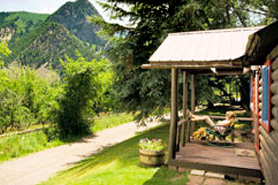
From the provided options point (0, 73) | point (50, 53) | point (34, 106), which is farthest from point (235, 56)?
point (50, 53)

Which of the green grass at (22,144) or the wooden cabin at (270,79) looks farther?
the green grass at (22,144)

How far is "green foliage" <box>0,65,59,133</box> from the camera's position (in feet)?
45.5

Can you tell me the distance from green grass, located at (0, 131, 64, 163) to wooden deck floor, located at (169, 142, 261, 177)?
26.3ft

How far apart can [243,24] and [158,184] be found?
1295 centimetres

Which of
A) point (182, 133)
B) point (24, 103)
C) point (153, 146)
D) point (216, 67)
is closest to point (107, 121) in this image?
point (24, 103)

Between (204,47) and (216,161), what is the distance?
2.72 metres

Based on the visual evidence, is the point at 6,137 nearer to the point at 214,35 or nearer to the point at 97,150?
the point at 97,150

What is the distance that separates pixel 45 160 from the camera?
1023 cm

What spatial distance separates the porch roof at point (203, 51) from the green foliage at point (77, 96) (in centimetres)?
878

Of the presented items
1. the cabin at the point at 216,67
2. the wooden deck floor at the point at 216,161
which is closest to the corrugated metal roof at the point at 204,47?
the cabin at the point at 216,67

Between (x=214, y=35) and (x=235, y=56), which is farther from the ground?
(x=214, y=35)

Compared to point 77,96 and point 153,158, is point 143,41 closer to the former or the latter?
point 77,96

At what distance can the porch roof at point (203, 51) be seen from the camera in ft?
15.9

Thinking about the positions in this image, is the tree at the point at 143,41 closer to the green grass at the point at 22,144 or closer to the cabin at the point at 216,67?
the cabin at the point at 216,67
